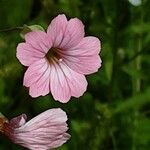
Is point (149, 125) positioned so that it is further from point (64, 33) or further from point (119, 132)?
point (64, 33)

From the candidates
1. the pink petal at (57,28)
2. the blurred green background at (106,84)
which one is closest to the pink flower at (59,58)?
the pink petal at (57,28)

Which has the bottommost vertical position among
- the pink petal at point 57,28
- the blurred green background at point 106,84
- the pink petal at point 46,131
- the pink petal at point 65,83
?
the blurred green background at point 106,84

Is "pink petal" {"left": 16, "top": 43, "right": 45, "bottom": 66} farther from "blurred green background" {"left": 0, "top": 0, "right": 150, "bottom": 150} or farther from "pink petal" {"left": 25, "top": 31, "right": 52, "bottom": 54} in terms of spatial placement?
"blurred green background" {"left": 0, "top": 0, "right": 150, "bottom": 150}

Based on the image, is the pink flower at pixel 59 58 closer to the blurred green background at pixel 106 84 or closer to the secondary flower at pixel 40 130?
the secondary flower at pixel 40 130

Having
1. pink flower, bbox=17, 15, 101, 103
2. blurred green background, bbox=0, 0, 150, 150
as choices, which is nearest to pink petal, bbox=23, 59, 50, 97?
pink flower, bbox=17, 15, 101, 103

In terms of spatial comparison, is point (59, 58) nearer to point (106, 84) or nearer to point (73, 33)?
point (73, 33)

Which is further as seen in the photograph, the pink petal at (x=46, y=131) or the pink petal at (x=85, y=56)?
the pink petal at (x=85, y=56)

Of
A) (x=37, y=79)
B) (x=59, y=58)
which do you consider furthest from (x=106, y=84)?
(x=37, y=79)
